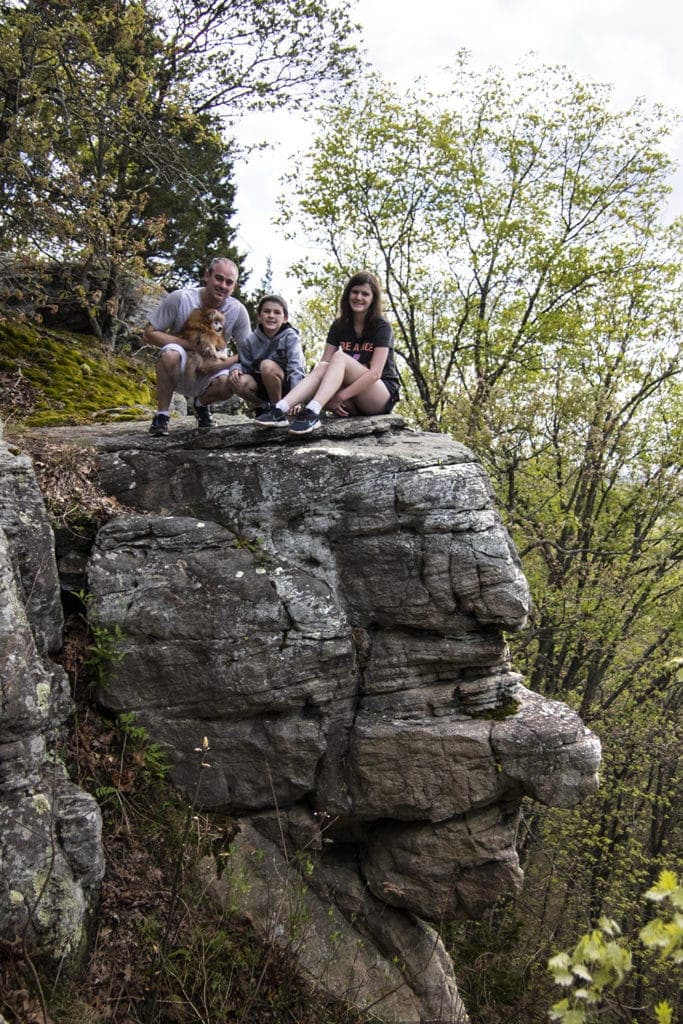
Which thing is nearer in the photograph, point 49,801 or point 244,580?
point 49,801

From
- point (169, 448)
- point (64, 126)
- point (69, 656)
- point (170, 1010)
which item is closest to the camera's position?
point (170, 1010)

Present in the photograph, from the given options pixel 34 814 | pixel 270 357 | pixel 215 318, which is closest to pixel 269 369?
pixel 270 357

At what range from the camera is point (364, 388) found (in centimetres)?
701

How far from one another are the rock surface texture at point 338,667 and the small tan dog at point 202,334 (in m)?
0.79

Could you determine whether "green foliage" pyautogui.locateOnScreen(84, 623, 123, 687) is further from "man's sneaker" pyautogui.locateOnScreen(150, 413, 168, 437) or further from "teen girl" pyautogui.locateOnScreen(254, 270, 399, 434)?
"teen girl" pyautogui.locateOnScreen(254, 270, 399, 434)

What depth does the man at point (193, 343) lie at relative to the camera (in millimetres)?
6461

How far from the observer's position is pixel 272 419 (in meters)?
6.50

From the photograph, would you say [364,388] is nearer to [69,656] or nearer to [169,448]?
[169,448]

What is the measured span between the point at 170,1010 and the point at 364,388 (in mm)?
5172

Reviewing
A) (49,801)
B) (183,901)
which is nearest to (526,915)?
(183,901)

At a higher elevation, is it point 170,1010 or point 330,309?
point 330,309

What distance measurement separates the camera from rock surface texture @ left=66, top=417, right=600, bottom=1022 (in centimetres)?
593

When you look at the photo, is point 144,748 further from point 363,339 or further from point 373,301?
point 373,301

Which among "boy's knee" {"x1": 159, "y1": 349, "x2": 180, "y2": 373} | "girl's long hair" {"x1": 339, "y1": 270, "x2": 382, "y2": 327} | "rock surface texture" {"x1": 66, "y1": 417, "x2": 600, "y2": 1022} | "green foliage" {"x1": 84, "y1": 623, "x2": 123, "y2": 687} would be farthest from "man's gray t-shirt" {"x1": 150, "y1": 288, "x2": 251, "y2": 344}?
"green foliage" {"x1": 84, "y1": 623, "x2": 123, "y2": 687}
